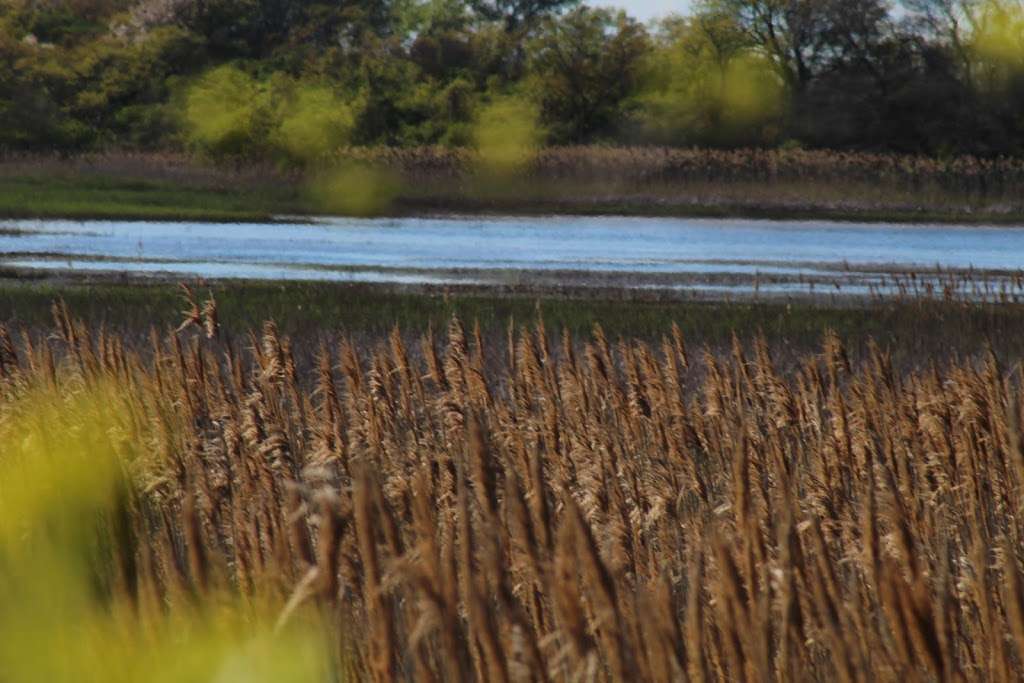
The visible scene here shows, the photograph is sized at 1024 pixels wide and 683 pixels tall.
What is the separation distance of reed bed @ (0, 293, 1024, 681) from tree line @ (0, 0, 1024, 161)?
3319 centimetres

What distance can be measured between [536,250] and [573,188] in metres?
10.2

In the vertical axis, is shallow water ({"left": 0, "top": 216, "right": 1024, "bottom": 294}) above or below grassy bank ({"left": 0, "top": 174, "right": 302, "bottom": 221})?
below

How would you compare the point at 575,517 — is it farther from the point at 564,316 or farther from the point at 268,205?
the point at 268,205

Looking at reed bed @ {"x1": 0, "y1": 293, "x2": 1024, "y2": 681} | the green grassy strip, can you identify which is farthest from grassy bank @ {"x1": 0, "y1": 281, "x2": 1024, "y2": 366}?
the green grassy strip

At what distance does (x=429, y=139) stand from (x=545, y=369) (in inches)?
1453

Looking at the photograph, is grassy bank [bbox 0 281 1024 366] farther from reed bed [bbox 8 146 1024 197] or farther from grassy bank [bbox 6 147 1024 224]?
reed bed [bbox 8 146 1024 197]

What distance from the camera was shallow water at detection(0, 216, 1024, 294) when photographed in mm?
20656

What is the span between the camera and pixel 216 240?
27.5 m

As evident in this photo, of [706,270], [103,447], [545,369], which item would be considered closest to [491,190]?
[706,270]

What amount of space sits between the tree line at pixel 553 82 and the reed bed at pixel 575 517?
3319cm

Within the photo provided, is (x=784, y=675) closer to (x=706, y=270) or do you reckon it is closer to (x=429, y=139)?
(x=706, y=270)

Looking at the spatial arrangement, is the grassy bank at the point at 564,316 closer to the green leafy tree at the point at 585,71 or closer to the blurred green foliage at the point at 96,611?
A: the blurred green foliage at the point at 96,611

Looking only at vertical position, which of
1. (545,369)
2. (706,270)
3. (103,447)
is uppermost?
(103,447)

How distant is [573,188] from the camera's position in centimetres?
3647
